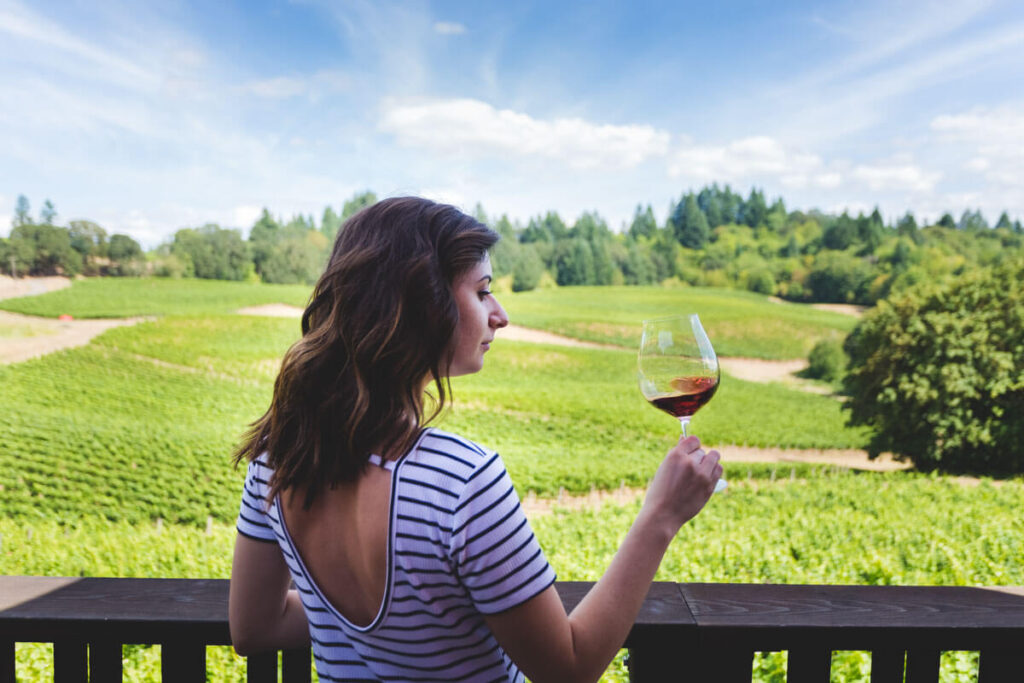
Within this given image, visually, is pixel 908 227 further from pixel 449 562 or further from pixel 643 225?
pixel 449 562

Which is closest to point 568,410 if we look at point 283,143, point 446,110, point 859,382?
point 859,382

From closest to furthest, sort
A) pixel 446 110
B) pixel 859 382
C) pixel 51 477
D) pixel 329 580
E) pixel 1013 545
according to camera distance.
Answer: pixel 329 580 → pixel 1013 545 → pixel 51 477 → pixel 859 382 → pixel 446 110

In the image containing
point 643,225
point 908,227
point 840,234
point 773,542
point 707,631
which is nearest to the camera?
point 707,631

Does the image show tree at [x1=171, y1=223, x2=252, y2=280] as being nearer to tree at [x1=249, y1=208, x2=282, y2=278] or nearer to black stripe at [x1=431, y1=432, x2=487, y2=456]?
tree at [x1=249, y1=208, x2=282, y2=278]

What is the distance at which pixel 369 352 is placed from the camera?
60 cm

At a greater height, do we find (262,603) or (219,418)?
(262,603)

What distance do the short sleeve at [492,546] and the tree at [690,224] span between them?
1247 cm

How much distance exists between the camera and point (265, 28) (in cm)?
1020

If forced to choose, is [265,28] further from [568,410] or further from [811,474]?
[811,474]

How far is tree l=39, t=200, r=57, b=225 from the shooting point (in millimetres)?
9133

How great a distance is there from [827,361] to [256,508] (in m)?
11.9

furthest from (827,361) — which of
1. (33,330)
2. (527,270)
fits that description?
(33,330)

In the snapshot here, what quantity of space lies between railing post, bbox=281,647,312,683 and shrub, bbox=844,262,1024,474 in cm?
1063

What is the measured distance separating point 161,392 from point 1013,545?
943 centimetres
